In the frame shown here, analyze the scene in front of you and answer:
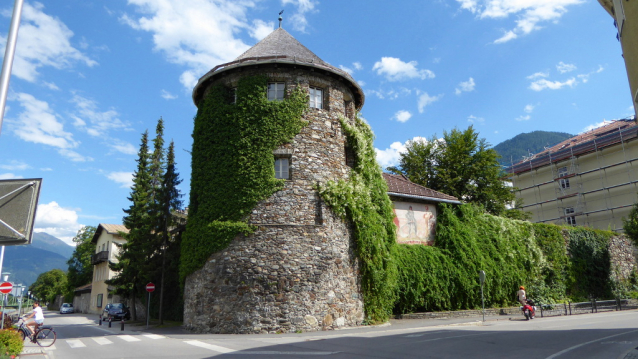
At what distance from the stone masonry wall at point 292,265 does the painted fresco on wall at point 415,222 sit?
17.6ft

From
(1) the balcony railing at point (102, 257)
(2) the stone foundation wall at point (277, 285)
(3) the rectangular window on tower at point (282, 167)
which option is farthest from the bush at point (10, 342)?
(1) the balcony railing at point (102, 257)

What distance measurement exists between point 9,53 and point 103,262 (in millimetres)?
49012

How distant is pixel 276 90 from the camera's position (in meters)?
19.2

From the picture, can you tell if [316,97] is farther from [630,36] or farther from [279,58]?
[630,36]

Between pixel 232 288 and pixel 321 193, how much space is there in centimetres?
528

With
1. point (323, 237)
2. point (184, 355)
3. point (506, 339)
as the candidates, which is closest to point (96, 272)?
point (323, 237)

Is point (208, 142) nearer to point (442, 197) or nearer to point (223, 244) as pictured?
point (223, 244)

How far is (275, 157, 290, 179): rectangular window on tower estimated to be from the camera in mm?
18188

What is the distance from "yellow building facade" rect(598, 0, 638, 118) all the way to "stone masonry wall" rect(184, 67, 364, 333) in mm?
10971

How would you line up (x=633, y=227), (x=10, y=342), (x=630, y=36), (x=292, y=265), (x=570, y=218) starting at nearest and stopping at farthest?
(x=10, y=342), (x=630, y=36), (x=292, y=265), (x=633, y=227), (x=570, y=218)

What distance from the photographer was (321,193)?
18000mm

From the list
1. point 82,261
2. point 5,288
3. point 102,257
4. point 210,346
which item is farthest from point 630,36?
point 82,261

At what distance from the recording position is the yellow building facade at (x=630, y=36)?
36.7 ft

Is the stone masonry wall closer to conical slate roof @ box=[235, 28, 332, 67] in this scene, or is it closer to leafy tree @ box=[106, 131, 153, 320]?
conical slate roof @ box=[235, 28, 332, 67]
